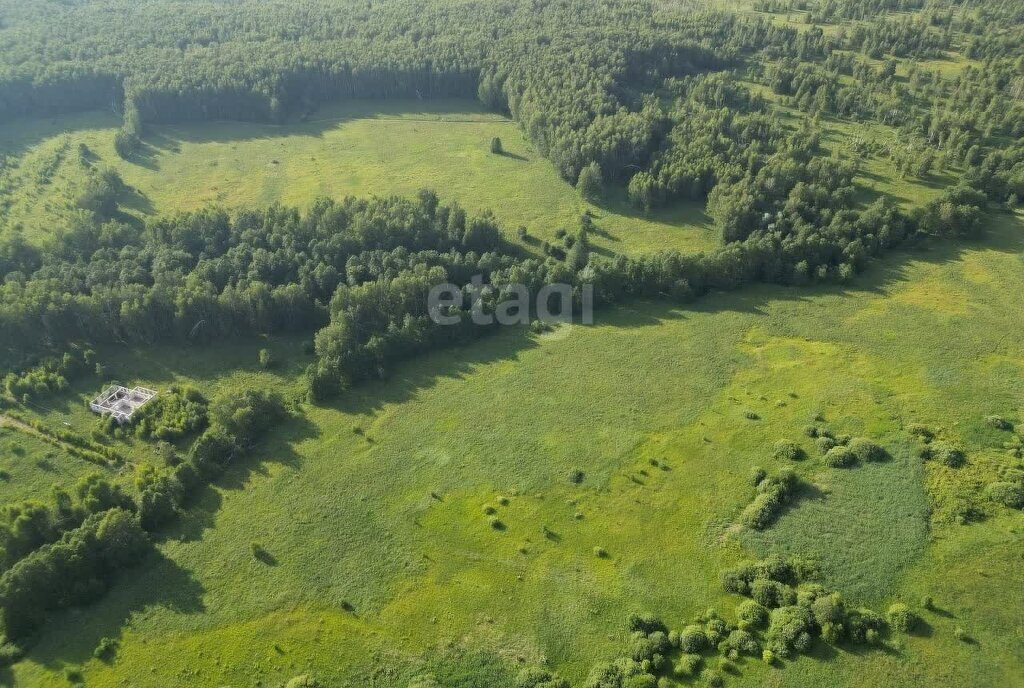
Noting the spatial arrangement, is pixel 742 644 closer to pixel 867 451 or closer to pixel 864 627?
pixel 864 627

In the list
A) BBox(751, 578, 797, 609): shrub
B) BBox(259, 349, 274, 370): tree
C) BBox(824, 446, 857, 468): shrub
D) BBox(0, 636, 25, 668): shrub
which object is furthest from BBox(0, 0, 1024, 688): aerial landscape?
BBox(259, 349, 274, 370): tree

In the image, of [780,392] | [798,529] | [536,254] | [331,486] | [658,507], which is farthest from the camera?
[536,254]

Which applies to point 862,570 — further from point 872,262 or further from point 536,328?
point 872,262

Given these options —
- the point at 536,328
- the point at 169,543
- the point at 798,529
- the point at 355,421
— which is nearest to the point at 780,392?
the point at 798,529

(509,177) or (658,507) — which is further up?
(509,177)

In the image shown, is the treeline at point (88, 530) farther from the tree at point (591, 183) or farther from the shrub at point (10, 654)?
the tree at point (591, 183)

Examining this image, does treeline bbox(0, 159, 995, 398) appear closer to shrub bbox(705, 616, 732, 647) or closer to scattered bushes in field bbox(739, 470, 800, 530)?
scattered bushes in field bbox(739, 470, 800, 530)
